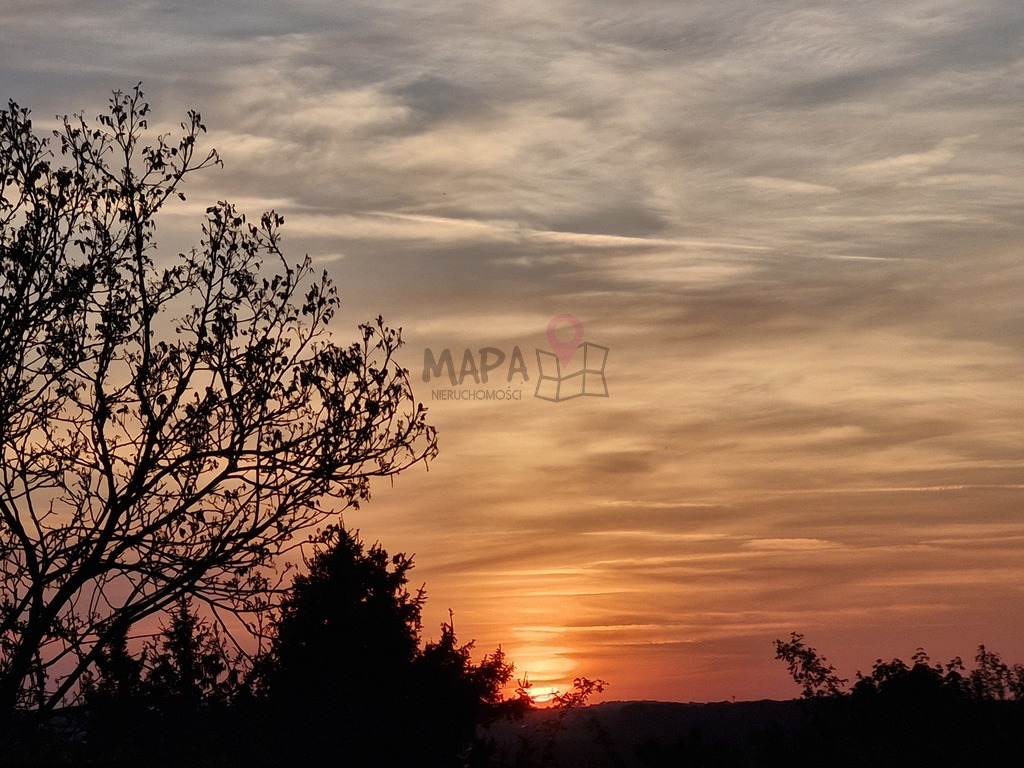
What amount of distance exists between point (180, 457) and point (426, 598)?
135 ft

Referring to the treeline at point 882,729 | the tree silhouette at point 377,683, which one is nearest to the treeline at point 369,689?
the tree silhouette at point 377,683

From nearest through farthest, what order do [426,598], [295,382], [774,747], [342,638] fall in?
[295,382]
[774,747]
[342,638]
[426,598]

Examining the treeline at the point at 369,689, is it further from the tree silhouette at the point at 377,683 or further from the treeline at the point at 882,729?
the treeline at the point at 882,729

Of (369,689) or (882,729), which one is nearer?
(882,729)

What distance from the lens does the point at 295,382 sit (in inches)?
722

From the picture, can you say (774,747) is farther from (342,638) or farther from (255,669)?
(342,638)

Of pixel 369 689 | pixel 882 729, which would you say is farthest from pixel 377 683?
pixel 882 729

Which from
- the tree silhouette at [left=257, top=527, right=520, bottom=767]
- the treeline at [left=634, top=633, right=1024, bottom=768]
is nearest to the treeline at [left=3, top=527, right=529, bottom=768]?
the tree silhouette at [left=257, top=527, right=520, bottom=767]

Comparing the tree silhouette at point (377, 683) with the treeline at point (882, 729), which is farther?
the tree silhouette at point (377, 683)

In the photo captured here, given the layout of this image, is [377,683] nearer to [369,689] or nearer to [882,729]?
[369,689]

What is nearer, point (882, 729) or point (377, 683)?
A: point (882, 729)

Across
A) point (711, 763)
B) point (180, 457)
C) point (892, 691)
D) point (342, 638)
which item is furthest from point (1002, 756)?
point (342, 638)

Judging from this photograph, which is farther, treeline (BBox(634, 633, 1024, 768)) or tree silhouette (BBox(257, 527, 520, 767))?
tree silhouette (BBox(257, 527, 520, 767))

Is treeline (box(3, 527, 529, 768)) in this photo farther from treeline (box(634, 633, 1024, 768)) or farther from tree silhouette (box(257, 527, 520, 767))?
treeline (box(634, 633, 1024, 768))
